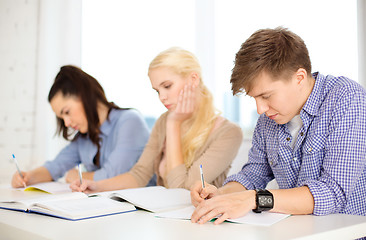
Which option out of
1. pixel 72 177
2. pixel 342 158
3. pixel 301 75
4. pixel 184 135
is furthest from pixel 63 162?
pixel 342 158

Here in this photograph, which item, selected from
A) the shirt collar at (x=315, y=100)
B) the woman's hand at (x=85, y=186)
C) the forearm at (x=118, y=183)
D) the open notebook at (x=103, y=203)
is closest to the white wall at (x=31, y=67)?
the forearm at (x=118, y=183)

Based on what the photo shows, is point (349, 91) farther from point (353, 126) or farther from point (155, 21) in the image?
point (155, 21)

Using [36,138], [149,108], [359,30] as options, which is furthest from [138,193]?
[36,138]

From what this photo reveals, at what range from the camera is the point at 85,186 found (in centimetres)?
172

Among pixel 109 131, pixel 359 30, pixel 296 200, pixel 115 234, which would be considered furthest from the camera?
pixel 109 131

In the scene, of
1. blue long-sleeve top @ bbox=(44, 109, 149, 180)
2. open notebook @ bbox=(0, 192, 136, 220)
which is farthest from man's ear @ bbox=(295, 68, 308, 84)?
blue long-sleeve top @ bbox=(44, 109, 149, 180)

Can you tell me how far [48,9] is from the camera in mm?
3436

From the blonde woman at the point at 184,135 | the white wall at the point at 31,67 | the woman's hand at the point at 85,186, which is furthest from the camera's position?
the white wall at the point at 31,67

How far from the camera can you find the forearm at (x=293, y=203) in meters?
1.07

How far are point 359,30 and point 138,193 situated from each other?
140 cm

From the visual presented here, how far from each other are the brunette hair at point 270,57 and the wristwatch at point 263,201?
35 cm

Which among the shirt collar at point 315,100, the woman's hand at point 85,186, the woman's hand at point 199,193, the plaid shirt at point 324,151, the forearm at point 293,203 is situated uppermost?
the shirt collar at point 315,100

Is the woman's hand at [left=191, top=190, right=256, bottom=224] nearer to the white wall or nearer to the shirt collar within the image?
the shirt collar

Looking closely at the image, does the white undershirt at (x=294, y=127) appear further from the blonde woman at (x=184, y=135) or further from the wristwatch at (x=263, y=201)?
the blonde woman at (x=184, y=135)
